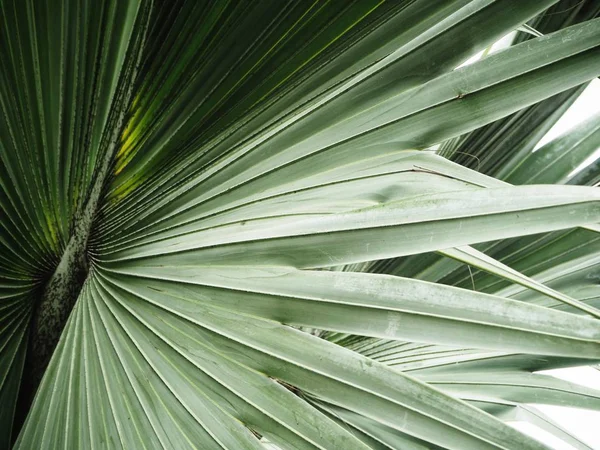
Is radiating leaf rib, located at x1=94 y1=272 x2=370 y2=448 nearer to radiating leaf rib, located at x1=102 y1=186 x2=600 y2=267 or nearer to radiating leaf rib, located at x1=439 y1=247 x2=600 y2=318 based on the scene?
radiating leaf rib, located at x1=102 y1=186 x2=600 y2=267

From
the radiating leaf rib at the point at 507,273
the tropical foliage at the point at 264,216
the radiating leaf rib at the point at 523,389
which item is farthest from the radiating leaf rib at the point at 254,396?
the radiating leaf rib at the point at 523,389

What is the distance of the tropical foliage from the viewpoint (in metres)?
0.44

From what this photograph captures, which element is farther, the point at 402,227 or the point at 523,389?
the point at 523,389

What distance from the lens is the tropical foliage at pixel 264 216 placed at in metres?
0.44

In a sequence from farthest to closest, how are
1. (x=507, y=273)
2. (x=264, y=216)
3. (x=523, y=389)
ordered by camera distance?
(x=523, y=389) < (x=264, y=216) < (x=507, y=273)

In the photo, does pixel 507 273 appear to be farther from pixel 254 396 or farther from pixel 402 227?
pixel 254 396

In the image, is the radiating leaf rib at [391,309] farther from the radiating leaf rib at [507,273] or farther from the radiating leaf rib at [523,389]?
the radiating leaf rib at [523,389]

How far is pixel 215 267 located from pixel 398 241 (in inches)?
8.6

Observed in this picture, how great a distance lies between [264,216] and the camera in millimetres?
561

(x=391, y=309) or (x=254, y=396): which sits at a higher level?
(x=391, y=309)

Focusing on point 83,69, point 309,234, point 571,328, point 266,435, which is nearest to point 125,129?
point 83,69

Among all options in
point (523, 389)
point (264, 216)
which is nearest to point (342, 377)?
point (264, 216)

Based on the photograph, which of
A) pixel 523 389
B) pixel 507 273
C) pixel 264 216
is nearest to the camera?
pixel 507 273

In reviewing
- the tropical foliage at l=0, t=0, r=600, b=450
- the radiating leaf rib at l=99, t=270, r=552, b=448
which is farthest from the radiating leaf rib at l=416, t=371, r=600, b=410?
the radiating leaf rib at l=99, t=270, r=552, b=448
